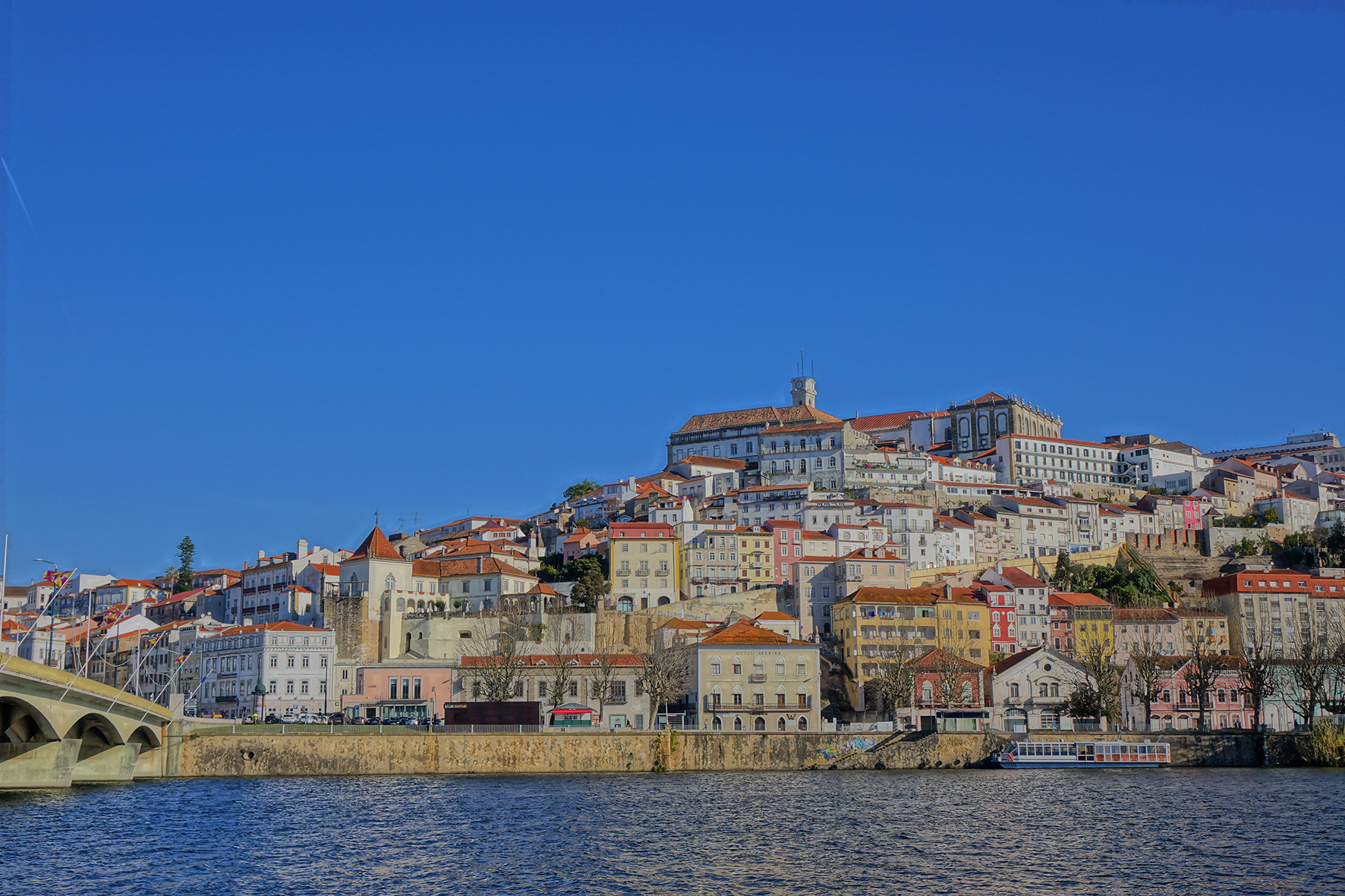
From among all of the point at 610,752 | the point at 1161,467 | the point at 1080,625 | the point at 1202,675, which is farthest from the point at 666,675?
the point at 1161,467

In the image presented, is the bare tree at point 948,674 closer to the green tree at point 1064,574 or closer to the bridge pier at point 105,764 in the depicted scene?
the green tree at point 1064,574

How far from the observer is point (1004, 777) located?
Result: 6347 centimetres

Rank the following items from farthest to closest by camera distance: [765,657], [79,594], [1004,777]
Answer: [79,594], [765,657], [1004,777]

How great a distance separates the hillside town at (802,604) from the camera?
79.2 meters

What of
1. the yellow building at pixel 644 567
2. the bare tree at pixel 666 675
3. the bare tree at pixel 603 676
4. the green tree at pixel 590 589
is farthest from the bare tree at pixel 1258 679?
the green tree at pixel 590 589

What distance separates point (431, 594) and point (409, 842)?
56.1 meters

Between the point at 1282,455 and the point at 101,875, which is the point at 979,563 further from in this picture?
the point at 101,875

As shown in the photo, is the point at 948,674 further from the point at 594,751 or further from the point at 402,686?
the point at 402,686

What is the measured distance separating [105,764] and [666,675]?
3046 centimetres

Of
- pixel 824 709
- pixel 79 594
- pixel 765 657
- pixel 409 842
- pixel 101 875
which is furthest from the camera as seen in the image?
pixel 79 594

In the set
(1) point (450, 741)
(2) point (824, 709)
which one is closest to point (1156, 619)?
(2) point (824, 709)

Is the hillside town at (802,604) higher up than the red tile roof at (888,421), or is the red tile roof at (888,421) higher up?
the red tile roof at (888,421)

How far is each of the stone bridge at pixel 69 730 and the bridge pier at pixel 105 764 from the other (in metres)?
0.03

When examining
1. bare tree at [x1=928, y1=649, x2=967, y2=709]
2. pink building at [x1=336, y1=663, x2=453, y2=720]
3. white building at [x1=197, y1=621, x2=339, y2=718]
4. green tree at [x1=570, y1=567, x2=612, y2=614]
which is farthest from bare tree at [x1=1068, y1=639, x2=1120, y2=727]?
white building at [x1=197, y1=621, x2=339, y2=718]
